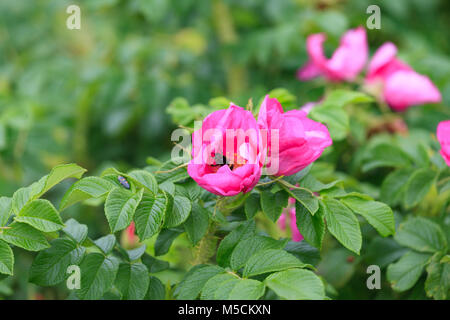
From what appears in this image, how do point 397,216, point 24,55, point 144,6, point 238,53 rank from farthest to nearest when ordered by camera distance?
point 24,55, point 238,53, point 144,6, point 397,216

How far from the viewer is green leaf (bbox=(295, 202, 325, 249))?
2.13 ft

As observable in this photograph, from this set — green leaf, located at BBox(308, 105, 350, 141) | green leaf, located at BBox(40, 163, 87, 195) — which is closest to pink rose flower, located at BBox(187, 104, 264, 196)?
green leaf, located at BBox(40, 163, 87, 195)

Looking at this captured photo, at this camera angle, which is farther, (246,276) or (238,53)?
(238,53)

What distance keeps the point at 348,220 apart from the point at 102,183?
295 millimetres

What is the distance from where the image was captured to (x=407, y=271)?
75 centimetres

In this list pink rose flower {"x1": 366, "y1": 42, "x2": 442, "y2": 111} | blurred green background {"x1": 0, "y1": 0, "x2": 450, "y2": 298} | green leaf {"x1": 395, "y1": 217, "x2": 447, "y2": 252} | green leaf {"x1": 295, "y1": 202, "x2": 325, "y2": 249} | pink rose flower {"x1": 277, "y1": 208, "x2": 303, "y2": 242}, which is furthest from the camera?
blurred green background {"x1": 0, "y1": 0, "x2": 450, "y2": 298}

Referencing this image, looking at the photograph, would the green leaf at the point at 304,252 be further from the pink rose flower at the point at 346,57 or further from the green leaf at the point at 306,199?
the pink rose flower at the point at 346,57

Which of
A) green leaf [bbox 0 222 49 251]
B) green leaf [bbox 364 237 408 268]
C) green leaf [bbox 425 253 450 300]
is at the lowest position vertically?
green leaf [bbox 425 253 450 300]

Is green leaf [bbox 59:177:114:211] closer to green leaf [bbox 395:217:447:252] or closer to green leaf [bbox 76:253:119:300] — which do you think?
green leaf [bbox 76:253:119:300]

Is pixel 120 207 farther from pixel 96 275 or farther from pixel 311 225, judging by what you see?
pixel 311 225

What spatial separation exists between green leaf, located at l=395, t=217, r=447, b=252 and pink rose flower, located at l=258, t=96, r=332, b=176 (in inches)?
8.8

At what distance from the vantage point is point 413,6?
1.93 m
